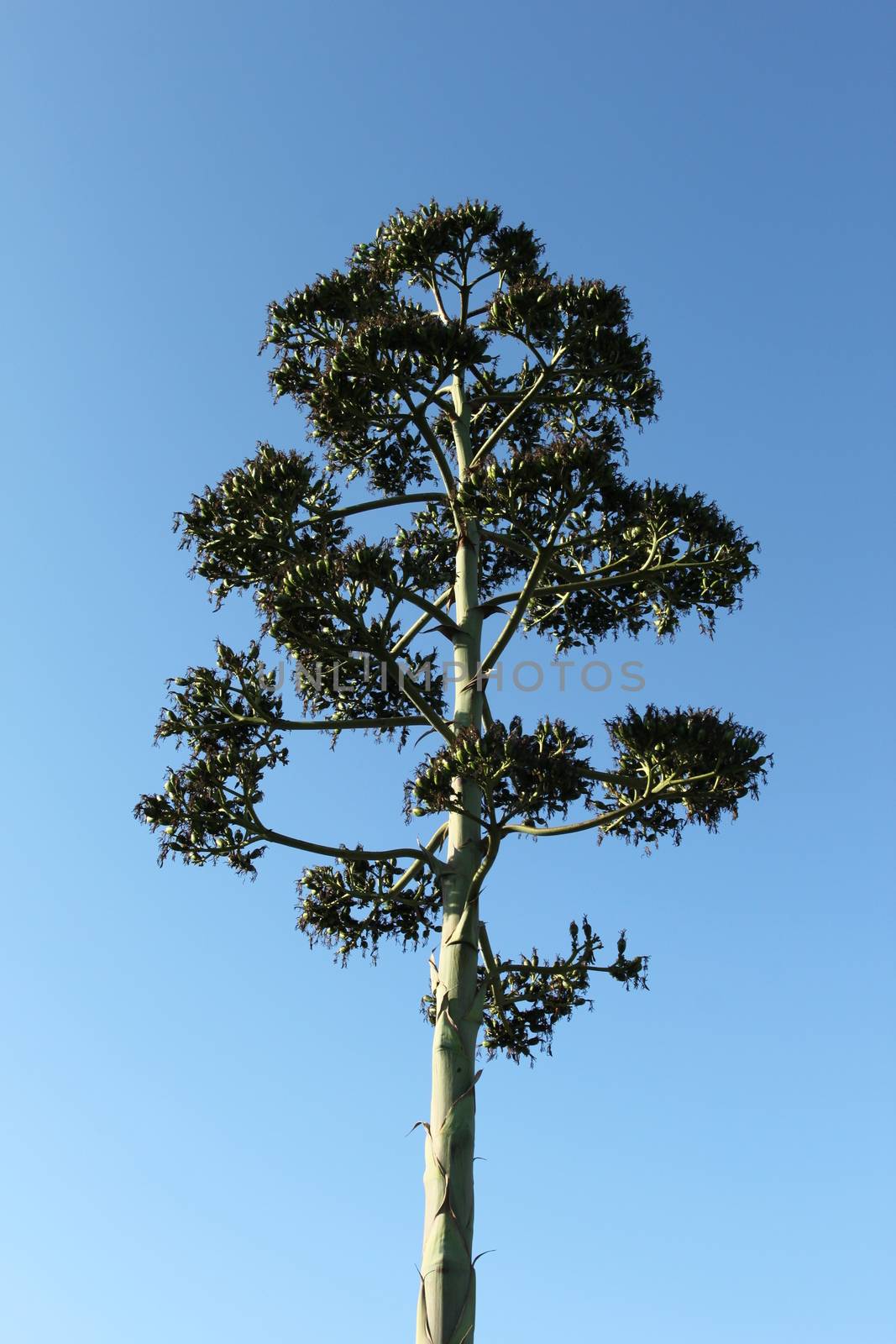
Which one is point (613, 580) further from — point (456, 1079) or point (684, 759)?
point (456, 1079)

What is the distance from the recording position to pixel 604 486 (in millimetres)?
11781

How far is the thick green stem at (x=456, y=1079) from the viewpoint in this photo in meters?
9.61

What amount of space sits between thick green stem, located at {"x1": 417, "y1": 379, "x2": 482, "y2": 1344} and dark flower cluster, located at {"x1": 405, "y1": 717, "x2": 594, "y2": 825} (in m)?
0.57

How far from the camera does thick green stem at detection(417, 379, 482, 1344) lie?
31.5 ft

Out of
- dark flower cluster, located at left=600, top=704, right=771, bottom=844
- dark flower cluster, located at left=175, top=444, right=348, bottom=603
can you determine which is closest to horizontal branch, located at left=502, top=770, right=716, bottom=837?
dark flower cluster, located at left=600, top=704, right=771, bottom=844

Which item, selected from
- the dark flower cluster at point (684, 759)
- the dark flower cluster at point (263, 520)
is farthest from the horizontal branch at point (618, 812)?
the dark flower cluster at point (263, 520)

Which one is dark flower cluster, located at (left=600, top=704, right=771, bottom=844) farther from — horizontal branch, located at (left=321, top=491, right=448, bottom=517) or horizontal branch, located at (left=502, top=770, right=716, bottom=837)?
horizontal branch, located at (left=321, top=491, right=448, bottom=517)

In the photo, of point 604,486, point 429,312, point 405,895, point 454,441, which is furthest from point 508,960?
point 429,312

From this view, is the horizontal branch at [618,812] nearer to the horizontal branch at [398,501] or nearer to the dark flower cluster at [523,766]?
the dark flower cluster at [523,766]

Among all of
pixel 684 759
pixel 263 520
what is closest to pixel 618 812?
pixel 684 759

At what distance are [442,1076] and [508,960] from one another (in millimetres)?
1819

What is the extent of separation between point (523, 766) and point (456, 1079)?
111 inches

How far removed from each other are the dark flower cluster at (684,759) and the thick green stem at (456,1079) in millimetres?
1468

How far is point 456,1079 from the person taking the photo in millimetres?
10414
